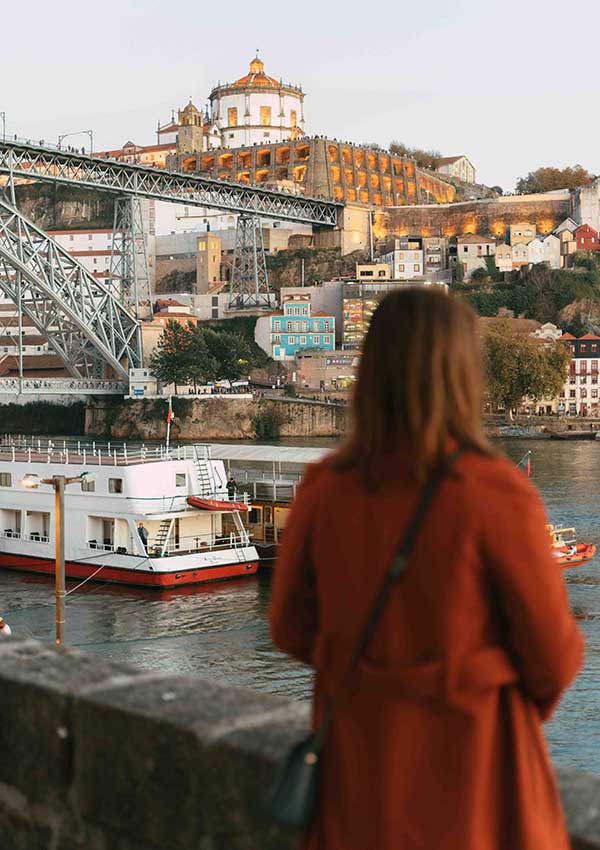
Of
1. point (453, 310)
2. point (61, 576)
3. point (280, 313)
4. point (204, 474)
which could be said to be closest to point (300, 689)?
point (61, 576)

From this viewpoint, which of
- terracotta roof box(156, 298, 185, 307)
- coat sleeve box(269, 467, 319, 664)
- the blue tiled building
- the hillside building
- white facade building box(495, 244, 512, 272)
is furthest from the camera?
the hillside building

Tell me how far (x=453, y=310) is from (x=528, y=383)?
53002 millimetres

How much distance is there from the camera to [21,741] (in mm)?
2236

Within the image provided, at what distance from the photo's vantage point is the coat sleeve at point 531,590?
160 centimetres

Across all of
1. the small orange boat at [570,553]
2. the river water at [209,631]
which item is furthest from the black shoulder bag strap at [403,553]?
the small orange boat at [570,553]

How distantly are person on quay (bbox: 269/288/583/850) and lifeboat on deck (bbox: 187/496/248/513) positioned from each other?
16109 millimetres

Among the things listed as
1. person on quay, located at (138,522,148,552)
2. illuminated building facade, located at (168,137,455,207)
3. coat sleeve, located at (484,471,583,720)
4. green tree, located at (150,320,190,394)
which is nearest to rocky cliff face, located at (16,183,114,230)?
illuminated building facade, located at (168,137,455,207)

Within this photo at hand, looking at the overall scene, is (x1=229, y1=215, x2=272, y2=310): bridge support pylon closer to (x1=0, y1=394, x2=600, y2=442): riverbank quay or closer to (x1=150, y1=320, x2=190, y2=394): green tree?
(x1=150, y1=320, x2=190, y2=394): green tree

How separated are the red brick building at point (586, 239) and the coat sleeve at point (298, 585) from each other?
71.5 m

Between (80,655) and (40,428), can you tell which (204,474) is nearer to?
(80,655)

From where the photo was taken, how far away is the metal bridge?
1734 inches

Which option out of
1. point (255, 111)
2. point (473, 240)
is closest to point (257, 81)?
point (255, 111)

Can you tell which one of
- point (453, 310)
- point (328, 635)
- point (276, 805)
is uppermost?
point (453, 310)

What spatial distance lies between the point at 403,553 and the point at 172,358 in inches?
2101
